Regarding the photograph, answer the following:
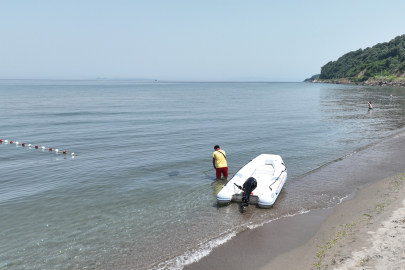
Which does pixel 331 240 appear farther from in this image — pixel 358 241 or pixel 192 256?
pixel 192 256

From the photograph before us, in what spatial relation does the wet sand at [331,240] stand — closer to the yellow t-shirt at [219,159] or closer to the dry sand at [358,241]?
the dry sand at [358,241]

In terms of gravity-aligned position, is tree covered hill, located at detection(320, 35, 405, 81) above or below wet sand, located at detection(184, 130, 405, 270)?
above

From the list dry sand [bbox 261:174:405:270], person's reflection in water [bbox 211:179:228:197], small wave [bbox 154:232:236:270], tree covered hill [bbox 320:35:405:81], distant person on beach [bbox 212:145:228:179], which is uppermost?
tree covered hill [bbox 320:35:405:81]

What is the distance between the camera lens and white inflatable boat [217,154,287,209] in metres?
10.8

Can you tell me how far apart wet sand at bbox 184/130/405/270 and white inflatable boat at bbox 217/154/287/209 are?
1353 mm

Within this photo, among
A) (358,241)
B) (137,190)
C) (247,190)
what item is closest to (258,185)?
(247,190)

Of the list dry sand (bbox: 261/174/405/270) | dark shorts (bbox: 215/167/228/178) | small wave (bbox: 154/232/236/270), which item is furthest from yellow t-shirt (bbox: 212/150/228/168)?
dry sand (bbox: 261/174/405/270)

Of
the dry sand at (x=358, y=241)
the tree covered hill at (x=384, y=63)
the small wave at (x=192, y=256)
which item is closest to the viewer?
the dry sand at (x=358, y=241)

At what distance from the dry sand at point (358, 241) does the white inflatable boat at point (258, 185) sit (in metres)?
2.24

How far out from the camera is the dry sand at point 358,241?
6.69m

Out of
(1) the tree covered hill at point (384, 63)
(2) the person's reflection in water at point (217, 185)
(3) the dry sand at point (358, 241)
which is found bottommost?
(2) the person's reflection in water at point (217, 185)

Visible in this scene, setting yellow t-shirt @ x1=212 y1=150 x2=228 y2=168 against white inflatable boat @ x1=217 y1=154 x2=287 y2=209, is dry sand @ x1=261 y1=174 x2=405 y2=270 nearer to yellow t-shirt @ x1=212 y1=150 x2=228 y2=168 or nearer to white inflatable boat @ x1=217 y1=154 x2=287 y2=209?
white inflatable boat @ x1=217 y1=154 x2=287 y2=209

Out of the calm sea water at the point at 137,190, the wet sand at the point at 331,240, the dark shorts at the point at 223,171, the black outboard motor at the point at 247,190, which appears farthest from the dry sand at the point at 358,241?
the dark shorts at the point at 223,171

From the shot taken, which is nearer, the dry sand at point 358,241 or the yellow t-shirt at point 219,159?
the dry sand at point 358,241
